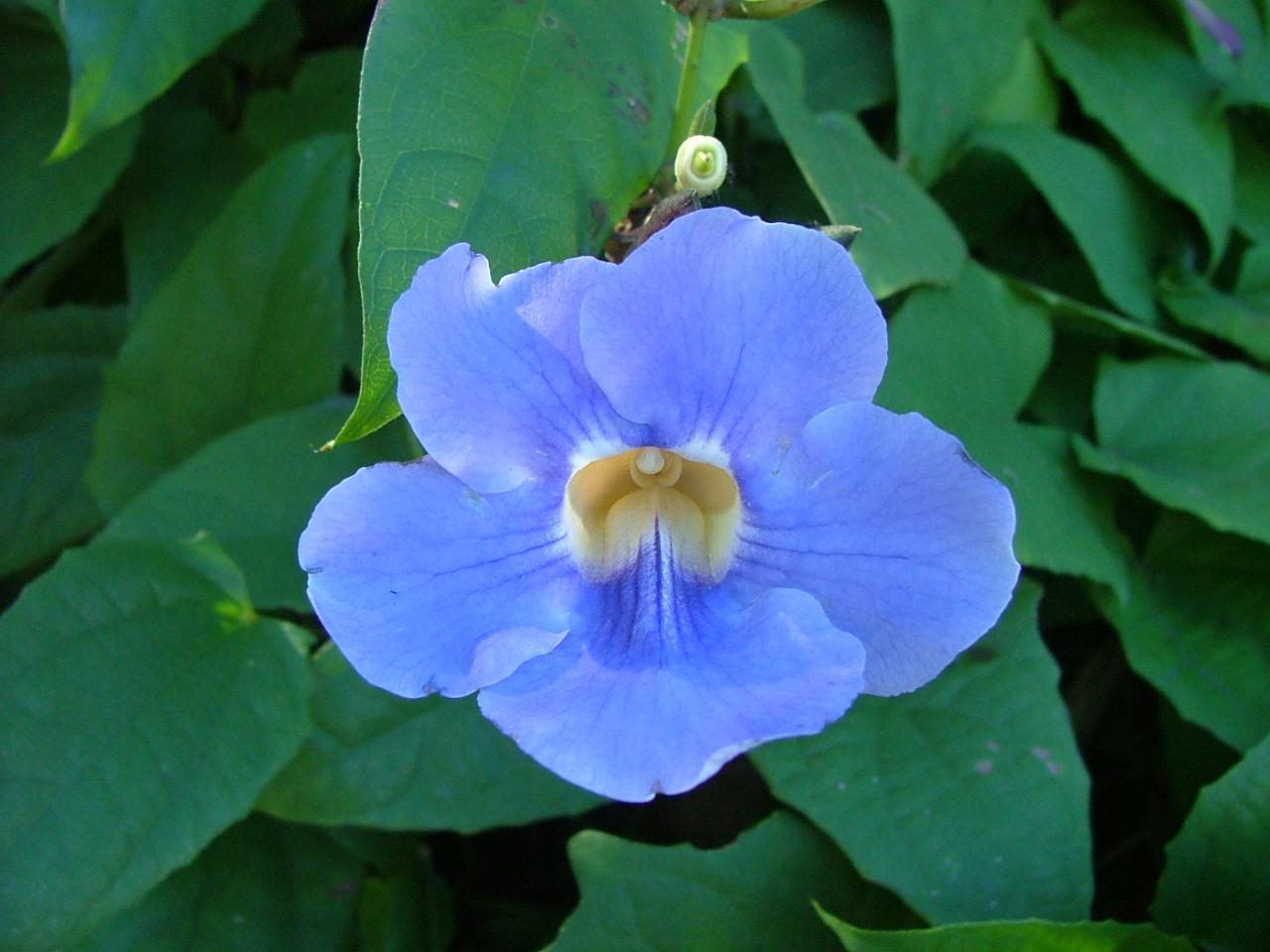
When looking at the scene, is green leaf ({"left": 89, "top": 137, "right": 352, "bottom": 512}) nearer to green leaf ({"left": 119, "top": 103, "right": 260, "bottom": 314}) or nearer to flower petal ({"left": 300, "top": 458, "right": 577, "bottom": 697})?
green leaf ({"left": 119, "top": 103, "right": 260, "bottom": 314})

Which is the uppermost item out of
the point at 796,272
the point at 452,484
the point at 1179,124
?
the point at 796,272

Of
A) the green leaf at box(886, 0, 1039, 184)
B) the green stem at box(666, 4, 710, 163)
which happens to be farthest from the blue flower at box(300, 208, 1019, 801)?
the green leaf at box(886, 0, 1039, 184)

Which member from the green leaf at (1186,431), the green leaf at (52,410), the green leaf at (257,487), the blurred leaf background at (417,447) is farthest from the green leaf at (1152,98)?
the green leaf at (52,410)

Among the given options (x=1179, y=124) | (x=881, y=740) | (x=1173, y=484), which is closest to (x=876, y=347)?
(x=881, y=740)

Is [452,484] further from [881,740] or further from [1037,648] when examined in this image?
[1037,648]

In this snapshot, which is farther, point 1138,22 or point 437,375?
point 1138,22

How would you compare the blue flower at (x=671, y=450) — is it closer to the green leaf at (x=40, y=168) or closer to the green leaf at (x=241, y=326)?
the green leaf at (x=241, y=326)
